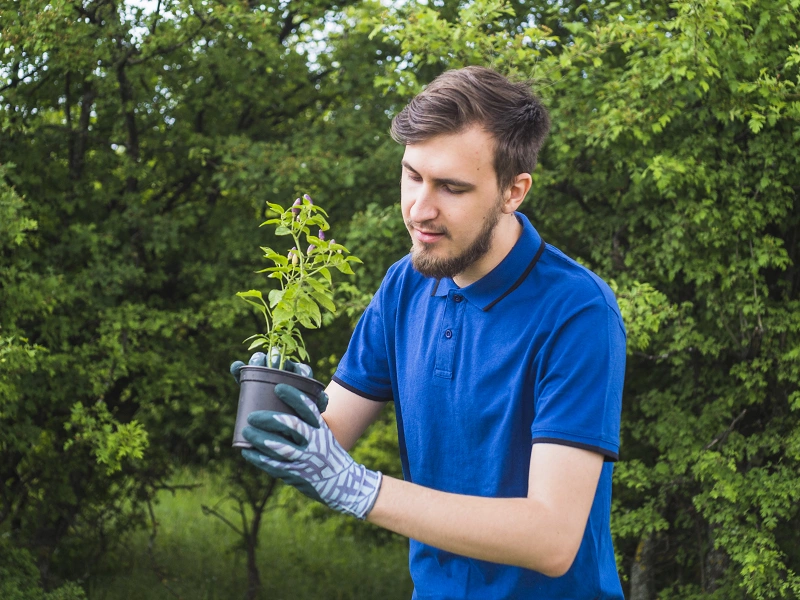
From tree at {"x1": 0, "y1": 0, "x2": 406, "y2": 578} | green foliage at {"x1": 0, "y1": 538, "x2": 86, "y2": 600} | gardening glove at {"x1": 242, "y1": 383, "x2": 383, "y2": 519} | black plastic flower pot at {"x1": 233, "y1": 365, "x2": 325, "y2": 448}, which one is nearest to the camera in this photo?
gardening glove at {"x1": 242, "y1": 383, "x2": 383, "y2": 519}

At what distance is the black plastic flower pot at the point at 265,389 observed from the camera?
1.86 m

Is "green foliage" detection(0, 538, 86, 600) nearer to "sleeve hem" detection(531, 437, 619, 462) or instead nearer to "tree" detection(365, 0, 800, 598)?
"tree" detection(365, 0, 800, 598)

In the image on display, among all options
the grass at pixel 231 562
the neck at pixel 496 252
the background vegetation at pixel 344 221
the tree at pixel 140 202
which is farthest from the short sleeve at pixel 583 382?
the grass at pixel 231 562

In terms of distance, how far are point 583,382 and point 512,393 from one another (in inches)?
8.1

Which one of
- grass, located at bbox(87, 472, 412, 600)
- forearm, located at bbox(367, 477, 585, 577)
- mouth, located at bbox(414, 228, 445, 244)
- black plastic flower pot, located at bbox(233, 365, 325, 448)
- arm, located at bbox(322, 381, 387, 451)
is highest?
mouth, located at bbox(414, 228, 445, 244)

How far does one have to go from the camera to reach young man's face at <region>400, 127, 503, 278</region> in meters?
1.99

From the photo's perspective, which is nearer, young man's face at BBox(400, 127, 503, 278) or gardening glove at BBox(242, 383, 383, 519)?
gardening glove at BBox(242, 383, 383, 519)

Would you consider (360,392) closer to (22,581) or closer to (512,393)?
(512,393)

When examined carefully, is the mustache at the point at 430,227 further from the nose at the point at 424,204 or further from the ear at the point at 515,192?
the ear at the point at 515,192

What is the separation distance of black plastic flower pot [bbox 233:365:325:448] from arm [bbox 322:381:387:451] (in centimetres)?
44

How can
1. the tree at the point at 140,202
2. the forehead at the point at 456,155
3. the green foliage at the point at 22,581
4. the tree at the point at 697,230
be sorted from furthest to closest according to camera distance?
the tree at the point at 140,202 < the green foliage at the point at 22,581 < the tree at the point at 697,230 < the forehead at the point at 456,155

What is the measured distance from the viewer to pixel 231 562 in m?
7.75

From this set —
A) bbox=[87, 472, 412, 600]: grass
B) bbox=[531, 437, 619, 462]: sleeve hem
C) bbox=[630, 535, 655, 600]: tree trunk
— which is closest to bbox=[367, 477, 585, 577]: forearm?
bbox=[531, 437, 619, 462]: sleeve hem

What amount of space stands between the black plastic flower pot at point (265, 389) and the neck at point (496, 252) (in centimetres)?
49
